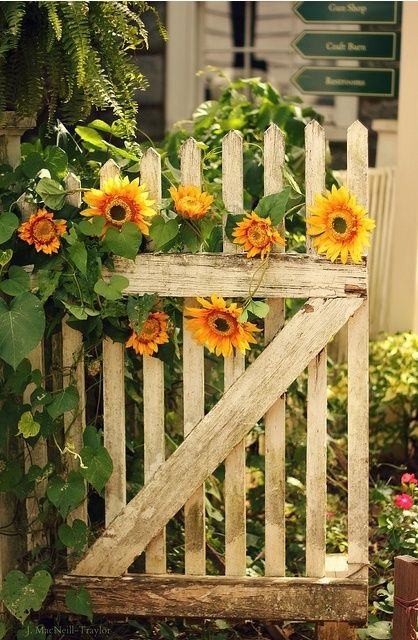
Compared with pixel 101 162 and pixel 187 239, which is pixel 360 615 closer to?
pixel 187 239

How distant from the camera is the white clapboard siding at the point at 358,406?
10.6 feet

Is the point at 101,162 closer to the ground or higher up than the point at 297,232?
higher up

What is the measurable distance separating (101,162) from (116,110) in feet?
1.07

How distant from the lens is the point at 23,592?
10.7ft

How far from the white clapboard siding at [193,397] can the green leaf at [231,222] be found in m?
0.13

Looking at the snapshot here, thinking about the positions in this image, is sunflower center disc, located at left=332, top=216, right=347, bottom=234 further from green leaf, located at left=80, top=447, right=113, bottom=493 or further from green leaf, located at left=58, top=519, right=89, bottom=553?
green leaf, located at left=58, top=519, right=89, bottom=553

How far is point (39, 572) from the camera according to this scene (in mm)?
3273

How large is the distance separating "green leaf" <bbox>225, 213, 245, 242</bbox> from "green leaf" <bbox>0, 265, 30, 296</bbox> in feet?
1.95

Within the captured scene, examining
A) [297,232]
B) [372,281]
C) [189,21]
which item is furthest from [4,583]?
[189,21]

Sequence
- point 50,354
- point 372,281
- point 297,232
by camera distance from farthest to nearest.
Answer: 1. point 372,281
2. point 297,232
3. point 50,354

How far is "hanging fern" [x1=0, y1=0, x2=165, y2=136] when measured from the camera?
2.99m

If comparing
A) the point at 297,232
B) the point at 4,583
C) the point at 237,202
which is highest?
the point at 237,202

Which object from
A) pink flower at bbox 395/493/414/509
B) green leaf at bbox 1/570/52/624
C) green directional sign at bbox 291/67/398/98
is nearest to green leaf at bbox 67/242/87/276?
green leaf at bbox 1/570/52/624

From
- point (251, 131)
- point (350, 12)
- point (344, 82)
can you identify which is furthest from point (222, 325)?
point (350, 12)
